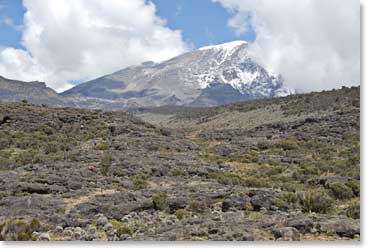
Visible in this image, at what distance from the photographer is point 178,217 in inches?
454

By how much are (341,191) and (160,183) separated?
6.16m

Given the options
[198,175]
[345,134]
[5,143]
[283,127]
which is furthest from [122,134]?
[283,127]

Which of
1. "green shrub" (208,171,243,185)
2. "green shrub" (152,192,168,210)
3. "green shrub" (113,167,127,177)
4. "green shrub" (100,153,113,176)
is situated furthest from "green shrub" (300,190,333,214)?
"green shrub" (100,153,113,176)

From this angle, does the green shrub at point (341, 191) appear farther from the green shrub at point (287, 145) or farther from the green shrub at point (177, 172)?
the green shrub at point (287, 145)

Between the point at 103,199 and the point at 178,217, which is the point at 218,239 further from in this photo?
the point at 103,199

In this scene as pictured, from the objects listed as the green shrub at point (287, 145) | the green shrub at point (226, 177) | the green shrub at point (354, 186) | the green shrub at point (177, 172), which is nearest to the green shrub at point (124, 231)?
the green shrub at point (354, 186)

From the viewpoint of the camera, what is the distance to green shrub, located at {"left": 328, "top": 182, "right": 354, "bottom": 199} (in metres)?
14.7

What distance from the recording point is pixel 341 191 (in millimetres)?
14883

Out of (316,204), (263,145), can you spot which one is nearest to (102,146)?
(263,145)

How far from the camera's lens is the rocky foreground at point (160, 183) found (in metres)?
9.68

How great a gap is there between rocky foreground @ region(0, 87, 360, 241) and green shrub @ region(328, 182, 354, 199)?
0.14 feet

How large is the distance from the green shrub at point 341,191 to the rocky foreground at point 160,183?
4 cm

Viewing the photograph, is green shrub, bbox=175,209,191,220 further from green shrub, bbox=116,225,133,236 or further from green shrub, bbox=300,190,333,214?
green shrub, bbox=300,190,333,214

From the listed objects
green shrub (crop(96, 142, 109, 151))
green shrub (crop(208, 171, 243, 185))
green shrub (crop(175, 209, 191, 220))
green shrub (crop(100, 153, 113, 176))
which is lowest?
green shrub (crop(175, 209, 191, 220))
